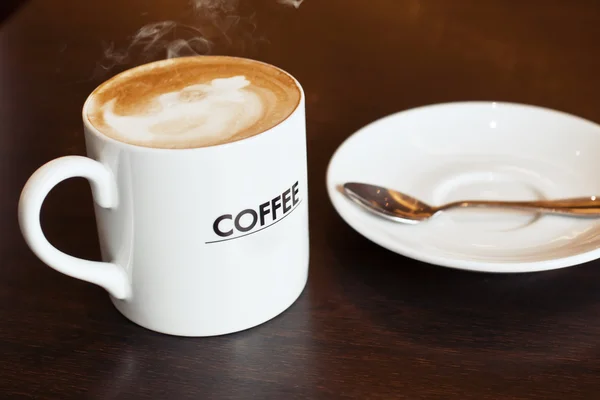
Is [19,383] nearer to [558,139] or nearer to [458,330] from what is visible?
[458,330]

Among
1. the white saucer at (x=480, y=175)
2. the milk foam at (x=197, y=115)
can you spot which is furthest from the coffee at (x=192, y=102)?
the white saucer at (x=480, y=175)

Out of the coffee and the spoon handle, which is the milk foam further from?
the spoon handle

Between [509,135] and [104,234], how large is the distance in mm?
477

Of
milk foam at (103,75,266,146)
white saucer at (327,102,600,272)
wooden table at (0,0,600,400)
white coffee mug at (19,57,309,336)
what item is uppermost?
milk foam at (103,75,266,146)

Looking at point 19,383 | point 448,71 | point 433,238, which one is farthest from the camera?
point 448,71

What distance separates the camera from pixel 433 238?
0.60 metres

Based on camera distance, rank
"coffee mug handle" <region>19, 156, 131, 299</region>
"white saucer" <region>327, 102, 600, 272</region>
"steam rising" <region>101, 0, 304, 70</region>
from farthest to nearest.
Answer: "steam rising" <region>101, 0, 304, 70</region>
"white saucer" <region>327, 102, 600, 272</region>
"coffee mug handle" <region>19, 156, 131, 299</region>

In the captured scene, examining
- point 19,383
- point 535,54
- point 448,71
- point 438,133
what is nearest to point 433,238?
point 438,133

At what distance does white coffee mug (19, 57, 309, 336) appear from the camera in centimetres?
45

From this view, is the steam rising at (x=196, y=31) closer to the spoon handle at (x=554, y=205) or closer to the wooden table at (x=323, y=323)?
the wooden table at (x=323, y=323)

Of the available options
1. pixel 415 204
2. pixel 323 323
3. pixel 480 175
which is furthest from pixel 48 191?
pixel 480 175

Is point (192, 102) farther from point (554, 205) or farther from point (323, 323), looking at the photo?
point (554, 205)

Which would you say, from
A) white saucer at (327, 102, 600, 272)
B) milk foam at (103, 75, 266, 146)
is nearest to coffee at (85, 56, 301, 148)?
milk foam at (103, 75, 266, 146)

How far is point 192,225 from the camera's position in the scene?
1.53 feet
